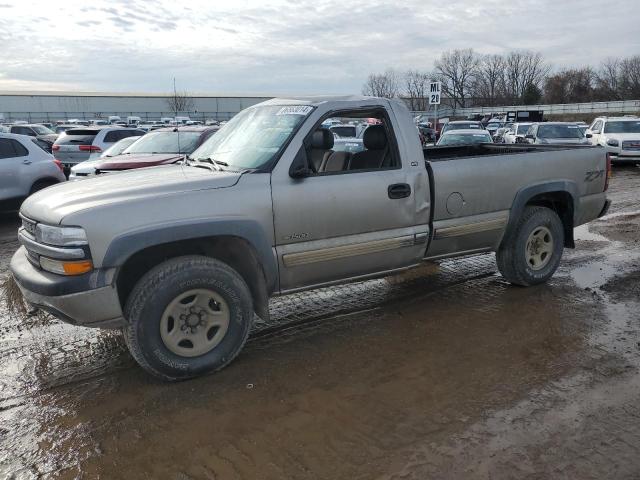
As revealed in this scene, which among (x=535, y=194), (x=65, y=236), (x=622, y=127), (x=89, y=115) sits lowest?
(x=535, y=194)

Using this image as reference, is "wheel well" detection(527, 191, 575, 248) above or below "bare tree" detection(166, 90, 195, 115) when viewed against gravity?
below

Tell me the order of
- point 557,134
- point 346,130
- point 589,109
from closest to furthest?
point 557,134 < point 346,130 < point 589,109

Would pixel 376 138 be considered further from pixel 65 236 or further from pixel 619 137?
pixel 619 137

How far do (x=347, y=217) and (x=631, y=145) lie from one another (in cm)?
1697

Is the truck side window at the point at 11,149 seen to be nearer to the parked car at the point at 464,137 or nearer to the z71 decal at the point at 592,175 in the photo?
the z71 decal at the point at 592,175

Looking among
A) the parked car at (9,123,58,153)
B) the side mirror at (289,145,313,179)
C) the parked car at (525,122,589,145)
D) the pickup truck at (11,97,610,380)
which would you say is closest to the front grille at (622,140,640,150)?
the parked car at (525,122,589,145)

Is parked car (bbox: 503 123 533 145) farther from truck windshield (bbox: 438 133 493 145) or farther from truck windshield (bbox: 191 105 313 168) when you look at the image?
truck windshield (bbox: 191 105 313 168)

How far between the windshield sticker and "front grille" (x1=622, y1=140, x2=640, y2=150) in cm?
1681

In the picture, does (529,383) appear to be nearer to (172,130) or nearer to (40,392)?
(40,392)

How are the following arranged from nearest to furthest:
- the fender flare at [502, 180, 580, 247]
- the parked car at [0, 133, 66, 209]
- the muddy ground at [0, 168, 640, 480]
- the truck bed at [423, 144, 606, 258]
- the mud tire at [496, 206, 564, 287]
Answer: the muddy ground at [0, 168, 640, 480] < the truck bed at [423, 144, 606, 258] < the fender flare at [502, 180, 580, 247] < the mud tire at [496, 206, 564, 287] < the parked car at [0, 133, 66, 209]

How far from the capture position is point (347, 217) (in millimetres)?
4328

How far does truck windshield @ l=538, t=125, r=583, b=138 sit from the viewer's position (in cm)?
1881

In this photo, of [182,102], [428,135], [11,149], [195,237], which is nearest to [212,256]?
[195,237]

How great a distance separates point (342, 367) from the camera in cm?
409
